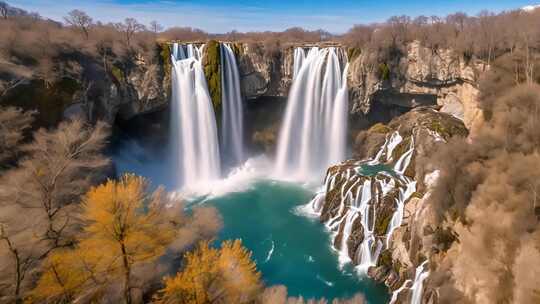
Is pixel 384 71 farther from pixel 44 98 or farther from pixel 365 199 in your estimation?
pixel 44 98

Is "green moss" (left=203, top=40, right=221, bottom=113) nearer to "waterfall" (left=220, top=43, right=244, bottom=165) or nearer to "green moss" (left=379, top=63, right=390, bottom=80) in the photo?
"waterfall" (left=220, top=43, right=244, bottom=165)

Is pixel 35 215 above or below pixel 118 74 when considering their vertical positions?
below

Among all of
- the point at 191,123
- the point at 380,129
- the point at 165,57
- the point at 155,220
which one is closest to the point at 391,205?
the point at 380,129

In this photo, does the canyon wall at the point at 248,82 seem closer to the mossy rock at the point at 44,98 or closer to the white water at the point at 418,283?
the mossy rock at the point at 44,98

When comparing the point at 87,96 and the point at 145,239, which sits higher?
the point at 87,96

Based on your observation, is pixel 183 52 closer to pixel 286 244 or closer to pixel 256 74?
pixel 256 74

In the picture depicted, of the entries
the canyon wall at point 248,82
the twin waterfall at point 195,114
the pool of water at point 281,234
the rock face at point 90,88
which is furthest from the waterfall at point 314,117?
the rock face at point 90,88

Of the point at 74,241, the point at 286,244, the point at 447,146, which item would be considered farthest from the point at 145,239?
the point at 447,146
